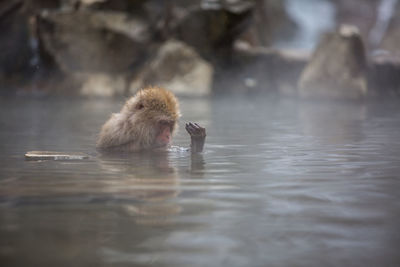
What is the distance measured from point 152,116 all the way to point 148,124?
86 mm

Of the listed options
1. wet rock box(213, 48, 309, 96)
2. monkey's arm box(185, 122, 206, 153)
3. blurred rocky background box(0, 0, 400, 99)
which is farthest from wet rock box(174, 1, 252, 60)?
monkey's arm box(185, 122, 206, 153)

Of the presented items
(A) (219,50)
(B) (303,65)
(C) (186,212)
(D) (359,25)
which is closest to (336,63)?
(B) (303,65)

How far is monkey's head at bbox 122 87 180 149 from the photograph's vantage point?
205 inches

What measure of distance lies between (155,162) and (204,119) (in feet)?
17.2

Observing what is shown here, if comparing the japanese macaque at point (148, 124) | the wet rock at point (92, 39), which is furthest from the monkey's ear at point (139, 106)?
the wet rock at point (92, 39)

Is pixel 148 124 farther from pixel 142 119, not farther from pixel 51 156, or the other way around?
pixel 51 156

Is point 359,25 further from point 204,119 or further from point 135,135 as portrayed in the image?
point 135,135

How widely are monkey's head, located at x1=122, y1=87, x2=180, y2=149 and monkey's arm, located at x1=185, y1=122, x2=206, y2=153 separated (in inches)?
6.6

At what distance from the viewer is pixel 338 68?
16.1 metres

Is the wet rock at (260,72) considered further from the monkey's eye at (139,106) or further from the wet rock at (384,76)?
the monkey's eye at (139,106)

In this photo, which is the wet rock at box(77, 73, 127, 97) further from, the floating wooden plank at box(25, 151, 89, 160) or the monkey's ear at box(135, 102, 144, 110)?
the floating wooden plank at box(25, 151, 89, 160)

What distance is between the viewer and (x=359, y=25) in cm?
2458

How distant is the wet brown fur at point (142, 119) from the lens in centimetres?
521

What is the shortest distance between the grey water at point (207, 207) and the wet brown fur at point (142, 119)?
0.65 feet
